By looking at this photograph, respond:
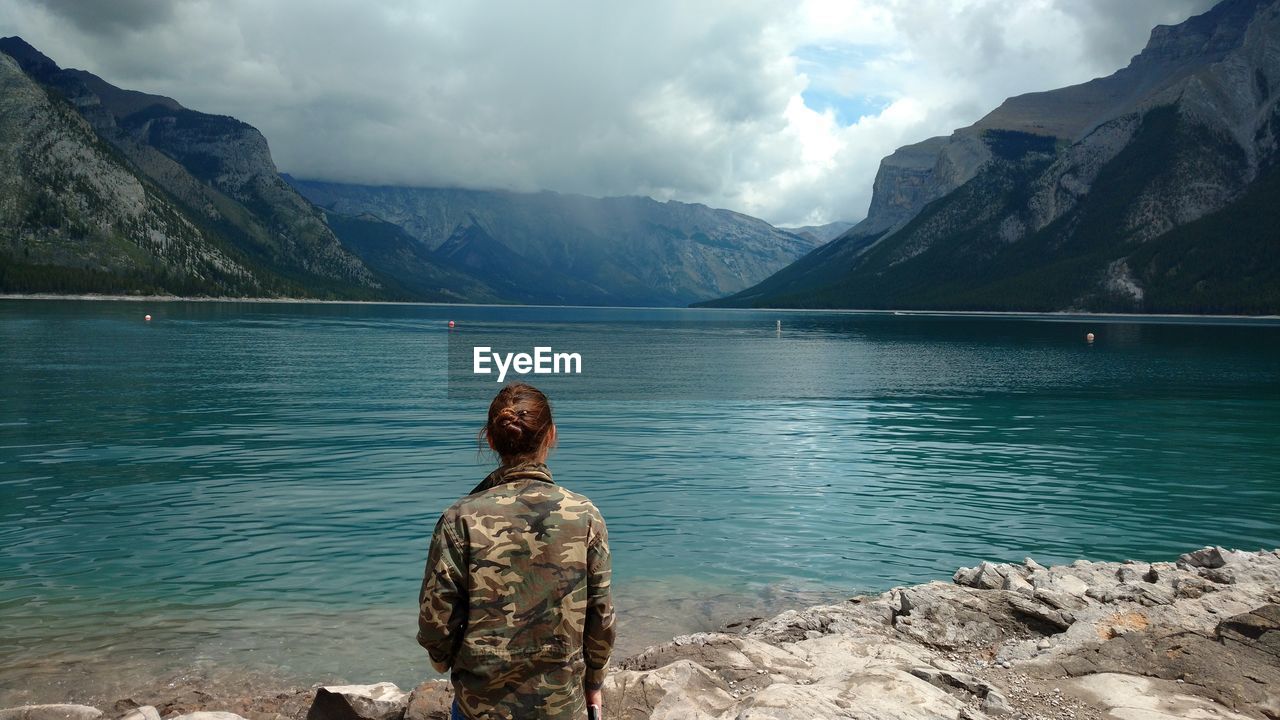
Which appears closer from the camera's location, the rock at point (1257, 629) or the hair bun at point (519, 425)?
the hair bun at point (519, 425)

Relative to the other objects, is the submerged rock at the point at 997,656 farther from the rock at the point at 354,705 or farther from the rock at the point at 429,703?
the rock at the point at 354,705

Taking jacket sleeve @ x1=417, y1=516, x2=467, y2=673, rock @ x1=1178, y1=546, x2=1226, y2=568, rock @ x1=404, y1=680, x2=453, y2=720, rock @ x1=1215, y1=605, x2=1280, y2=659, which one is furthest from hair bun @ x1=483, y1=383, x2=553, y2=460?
rock @ x1=1178, y1=546, x2=1226, y2=568

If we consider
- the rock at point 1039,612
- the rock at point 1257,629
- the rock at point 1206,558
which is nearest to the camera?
the rock at point 1257,629

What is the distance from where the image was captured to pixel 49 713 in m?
10.3

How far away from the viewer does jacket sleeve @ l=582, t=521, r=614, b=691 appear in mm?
5836

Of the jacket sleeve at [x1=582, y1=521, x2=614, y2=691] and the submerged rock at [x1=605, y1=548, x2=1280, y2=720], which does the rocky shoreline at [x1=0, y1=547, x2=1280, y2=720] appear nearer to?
the submerged rock at [x1=605, y1=548, x2=1280, y2=720]

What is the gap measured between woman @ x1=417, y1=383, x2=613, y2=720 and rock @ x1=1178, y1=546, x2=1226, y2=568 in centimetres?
1954

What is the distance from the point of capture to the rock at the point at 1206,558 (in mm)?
19422

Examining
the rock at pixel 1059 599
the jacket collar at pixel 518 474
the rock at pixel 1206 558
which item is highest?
the jacket collar at pixel 518 474

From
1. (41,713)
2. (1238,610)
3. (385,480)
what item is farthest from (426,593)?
(385,480)

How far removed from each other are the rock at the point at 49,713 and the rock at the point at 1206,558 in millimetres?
22184

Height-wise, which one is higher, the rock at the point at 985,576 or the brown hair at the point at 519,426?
the brown hair at the point at 519,426

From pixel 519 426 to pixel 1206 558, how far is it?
20.5 m

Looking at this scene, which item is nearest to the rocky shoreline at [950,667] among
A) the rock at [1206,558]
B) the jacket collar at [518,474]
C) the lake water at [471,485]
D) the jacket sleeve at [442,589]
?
the rock at [1206,558]
